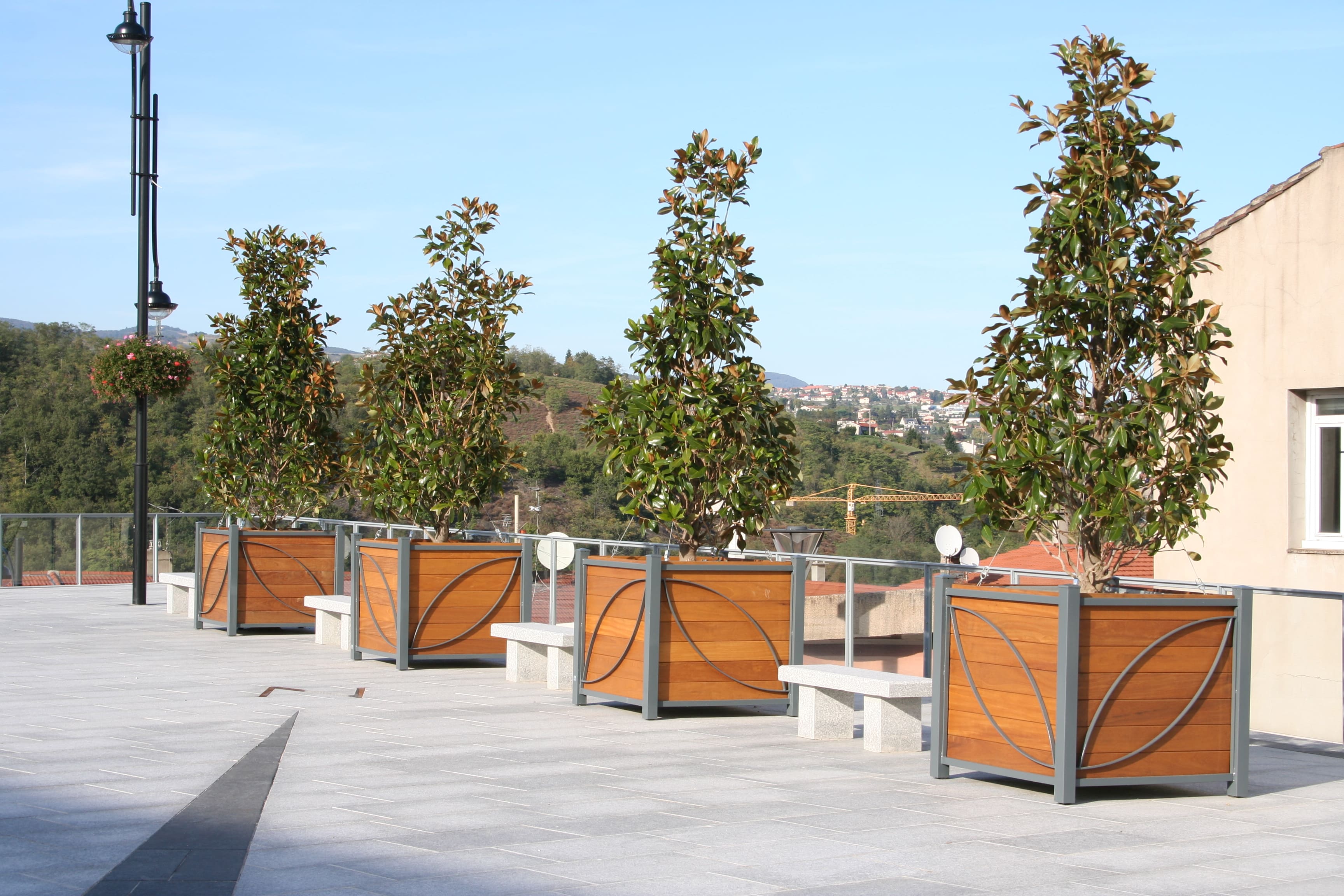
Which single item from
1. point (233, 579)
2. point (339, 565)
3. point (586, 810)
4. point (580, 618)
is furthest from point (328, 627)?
point (586, 810)

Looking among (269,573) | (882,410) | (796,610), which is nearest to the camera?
(796,610)

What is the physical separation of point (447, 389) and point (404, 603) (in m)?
1.86

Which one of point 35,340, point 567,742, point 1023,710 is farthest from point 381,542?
point 35,340

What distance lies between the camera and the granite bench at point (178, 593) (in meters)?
14.6

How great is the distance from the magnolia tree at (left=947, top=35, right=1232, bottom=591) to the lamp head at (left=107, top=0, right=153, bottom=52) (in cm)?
1227

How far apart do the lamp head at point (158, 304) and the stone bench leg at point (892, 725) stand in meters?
11.5

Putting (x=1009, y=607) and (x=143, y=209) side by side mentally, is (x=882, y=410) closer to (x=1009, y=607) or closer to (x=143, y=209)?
(x=143, y=209)

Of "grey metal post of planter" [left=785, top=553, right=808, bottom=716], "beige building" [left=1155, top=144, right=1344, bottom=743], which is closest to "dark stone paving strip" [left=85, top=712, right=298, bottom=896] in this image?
"grey metal post of planter" [left=785, top=553, right=808, bottom=716]

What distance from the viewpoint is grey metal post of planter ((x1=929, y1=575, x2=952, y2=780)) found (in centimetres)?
623

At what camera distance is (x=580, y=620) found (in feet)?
27.9

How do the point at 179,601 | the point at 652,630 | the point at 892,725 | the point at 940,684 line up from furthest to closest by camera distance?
the point at 179,601 → the point at 652,630 → the point at 892,725 → the point at 940,684

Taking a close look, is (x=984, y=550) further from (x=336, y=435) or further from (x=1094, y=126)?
(x=1094, y=126)

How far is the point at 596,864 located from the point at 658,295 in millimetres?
4574

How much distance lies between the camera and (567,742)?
7.18 metres
